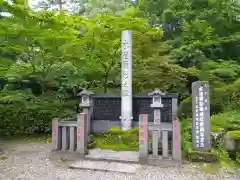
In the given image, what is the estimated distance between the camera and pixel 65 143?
19.1 feet

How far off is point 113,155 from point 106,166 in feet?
2.42

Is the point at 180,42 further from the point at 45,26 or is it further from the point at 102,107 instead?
the point at 45,26

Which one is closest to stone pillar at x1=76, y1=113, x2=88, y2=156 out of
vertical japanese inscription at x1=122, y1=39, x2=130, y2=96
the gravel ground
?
the gravel ground

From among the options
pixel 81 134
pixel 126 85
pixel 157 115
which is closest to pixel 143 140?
pixel 81 134

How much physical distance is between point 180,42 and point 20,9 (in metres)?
7.84

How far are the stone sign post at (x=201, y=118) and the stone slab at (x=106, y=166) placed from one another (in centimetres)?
172

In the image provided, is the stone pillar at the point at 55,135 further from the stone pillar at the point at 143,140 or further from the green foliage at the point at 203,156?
the green foliage at the point at 203,156

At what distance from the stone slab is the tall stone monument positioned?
2636mm

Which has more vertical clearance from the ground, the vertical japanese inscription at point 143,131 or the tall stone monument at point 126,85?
the tall stone monument at point 126,85

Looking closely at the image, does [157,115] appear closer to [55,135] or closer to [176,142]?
[176,142]

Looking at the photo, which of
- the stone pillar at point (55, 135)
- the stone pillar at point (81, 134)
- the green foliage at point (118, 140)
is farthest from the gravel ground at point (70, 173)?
the green foliage at point (118, 140)

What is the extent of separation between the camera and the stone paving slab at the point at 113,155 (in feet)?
18.1

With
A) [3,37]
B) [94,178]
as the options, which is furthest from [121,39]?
[94,178]

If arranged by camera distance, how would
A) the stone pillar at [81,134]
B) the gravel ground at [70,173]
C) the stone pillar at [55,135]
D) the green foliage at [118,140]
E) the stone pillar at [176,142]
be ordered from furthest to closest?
the green foliage at [118,140] → the stone pillar at [55,135] → the stone pillar at [81,134] → the stone pillar at [176,142] → the gravel ground at [70,173]
